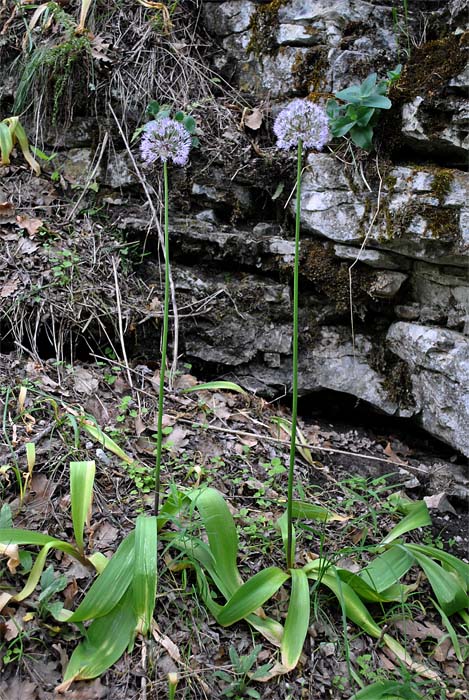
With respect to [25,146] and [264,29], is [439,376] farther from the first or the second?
[25,146]

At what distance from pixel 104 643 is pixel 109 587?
0.14 m

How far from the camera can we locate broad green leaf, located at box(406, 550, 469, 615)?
1.80m

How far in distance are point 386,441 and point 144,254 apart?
1.60 metres

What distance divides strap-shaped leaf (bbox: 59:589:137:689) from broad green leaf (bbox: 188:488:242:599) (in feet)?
0.95

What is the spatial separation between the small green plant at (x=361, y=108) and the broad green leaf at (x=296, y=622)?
195cm

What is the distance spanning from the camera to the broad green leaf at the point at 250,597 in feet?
5.38

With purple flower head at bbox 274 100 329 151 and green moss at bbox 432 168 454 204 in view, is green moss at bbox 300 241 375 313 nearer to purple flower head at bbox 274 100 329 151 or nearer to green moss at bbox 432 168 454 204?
green moss at bbox 432 168 454 204

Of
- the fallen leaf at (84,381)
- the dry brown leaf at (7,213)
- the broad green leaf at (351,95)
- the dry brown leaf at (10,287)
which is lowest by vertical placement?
the fallen leaf at (84,381)

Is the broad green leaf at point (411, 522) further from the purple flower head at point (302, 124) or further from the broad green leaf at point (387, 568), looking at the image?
the purple flower head at point (302, 124)

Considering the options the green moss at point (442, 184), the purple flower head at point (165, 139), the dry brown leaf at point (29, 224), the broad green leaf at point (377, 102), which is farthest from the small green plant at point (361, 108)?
the dry brown leaf at point (29, 224)

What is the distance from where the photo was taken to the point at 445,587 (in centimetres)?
181

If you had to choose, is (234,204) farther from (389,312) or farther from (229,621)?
(229,621)

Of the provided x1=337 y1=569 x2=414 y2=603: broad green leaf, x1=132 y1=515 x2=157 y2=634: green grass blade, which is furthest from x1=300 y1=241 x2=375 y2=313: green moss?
x1=132 y1=515 x2=157 y2=634: green grass blade

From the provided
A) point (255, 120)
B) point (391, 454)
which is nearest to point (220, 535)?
point (391, 454)
